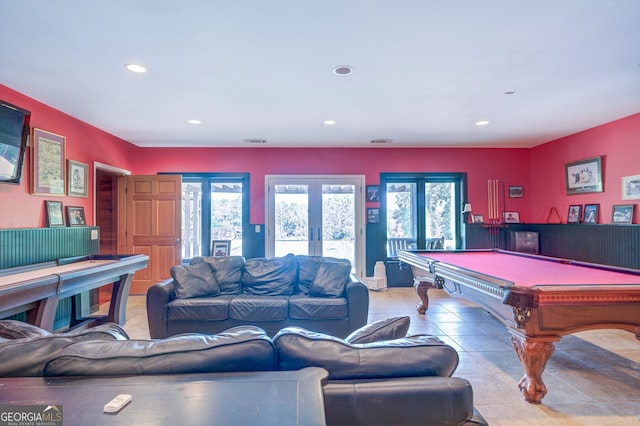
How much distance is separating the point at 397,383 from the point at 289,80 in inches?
105

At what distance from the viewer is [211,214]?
5762 mm

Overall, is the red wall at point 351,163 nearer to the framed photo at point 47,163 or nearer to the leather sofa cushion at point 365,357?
the framed photo at point 47,163

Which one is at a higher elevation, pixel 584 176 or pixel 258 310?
pixel 584 176

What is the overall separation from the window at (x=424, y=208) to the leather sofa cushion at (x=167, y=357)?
16.4ft

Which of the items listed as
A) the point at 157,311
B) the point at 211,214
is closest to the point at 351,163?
the point at 211,214

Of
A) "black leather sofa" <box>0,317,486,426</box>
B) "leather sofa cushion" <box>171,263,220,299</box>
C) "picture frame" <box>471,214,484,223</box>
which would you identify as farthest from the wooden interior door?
"picture frame" <box>471,214,484,223</box>

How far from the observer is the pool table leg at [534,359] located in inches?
84.2

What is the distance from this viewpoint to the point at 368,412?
3.36ft

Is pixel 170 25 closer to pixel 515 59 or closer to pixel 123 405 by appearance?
pixel 123 405

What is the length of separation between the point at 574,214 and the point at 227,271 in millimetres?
5076

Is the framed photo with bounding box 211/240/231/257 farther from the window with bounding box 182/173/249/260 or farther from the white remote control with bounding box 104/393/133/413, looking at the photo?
the white remote control with bounding box 104/393/133/413

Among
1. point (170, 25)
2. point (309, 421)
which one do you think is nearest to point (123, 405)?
point (309, 421)

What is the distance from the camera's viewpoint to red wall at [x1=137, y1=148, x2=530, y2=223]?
18.4 feet

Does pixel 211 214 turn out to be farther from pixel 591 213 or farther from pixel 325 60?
pixel 591 213
